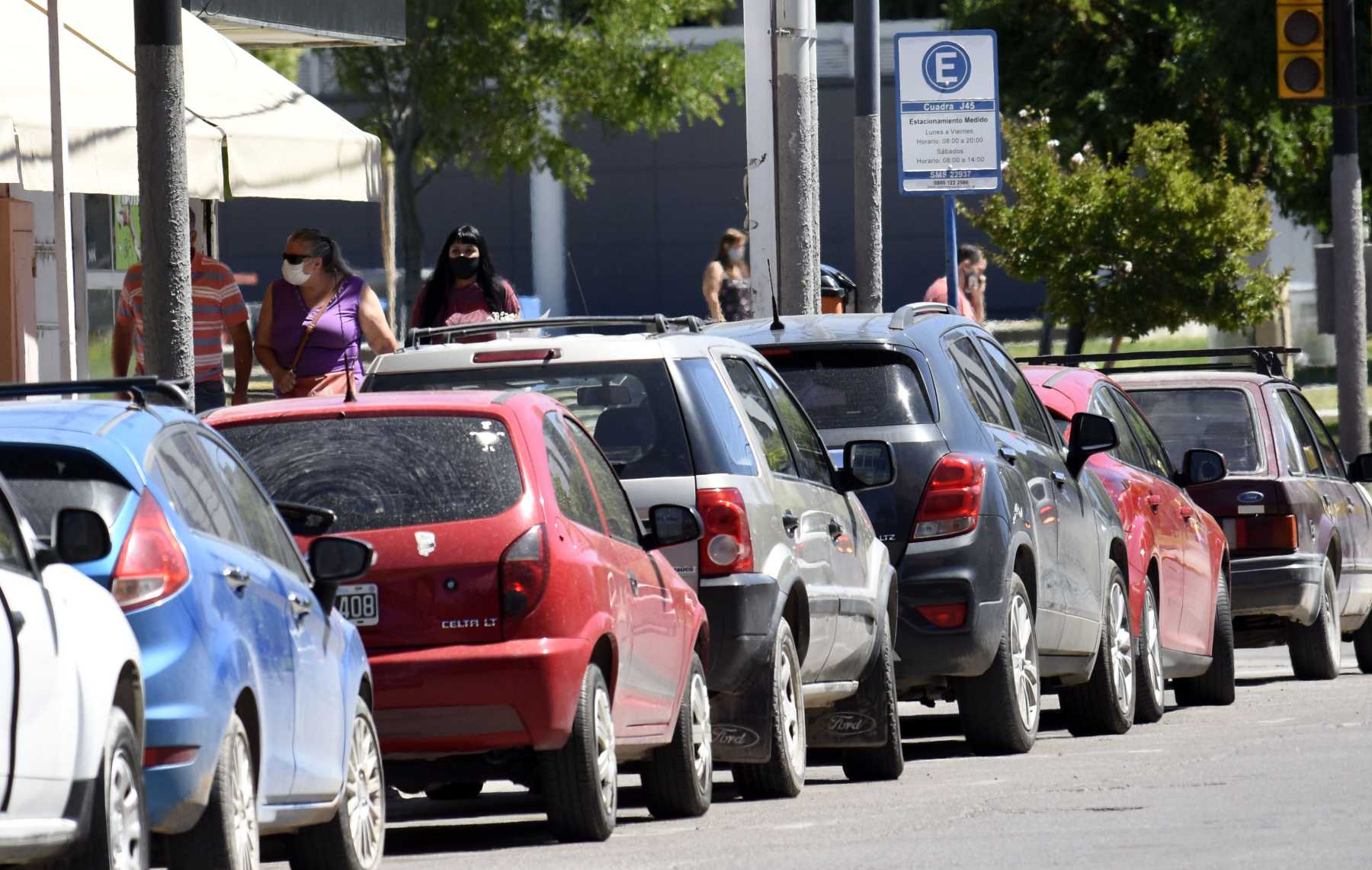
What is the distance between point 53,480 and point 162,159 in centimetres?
323

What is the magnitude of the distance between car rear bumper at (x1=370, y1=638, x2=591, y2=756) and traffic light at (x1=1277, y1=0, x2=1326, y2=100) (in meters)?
11.7

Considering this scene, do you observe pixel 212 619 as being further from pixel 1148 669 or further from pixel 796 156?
pixel 796 156

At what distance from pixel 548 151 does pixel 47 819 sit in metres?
34.0

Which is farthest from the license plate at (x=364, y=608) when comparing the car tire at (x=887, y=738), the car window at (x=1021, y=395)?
the car window at (x=1021, y=395)

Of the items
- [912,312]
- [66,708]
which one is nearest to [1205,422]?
[912,312]

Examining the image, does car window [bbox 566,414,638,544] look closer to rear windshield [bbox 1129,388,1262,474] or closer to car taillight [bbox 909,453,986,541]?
car taillight [bbox 909,453,986,541]

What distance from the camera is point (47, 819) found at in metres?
5.51

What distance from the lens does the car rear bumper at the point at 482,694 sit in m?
7.84

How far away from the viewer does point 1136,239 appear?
96.4 feet

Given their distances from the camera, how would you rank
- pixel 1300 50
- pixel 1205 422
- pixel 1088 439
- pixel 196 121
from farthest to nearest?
pixel 1300 50
pixel 1205 422
pixel 196 121
pixel 1088 439

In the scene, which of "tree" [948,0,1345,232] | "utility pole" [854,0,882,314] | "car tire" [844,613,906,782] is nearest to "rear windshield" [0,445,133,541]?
"car tire" [844,613,906,782]

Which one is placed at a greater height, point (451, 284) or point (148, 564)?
point (451, 284)

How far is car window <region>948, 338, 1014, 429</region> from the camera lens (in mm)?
10867

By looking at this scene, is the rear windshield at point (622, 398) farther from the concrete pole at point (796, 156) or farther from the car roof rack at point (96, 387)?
the concrete pole at point (796, 156)
